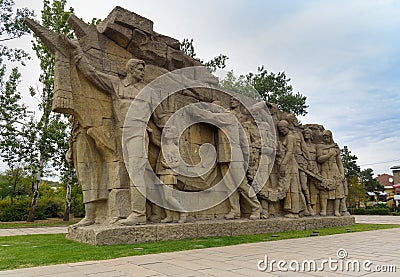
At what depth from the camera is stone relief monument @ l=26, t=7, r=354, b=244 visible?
7.93m

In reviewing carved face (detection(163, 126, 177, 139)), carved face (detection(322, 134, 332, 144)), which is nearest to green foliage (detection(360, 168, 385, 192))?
carved face (detection(322, 134, 332, 144))

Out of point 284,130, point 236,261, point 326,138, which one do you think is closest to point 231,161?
point 284,130

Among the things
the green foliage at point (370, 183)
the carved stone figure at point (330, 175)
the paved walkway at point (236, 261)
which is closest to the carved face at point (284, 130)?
the carved stone figure at point (330, 175)

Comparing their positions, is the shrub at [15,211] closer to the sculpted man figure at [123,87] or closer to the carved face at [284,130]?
the sculpted man figure at [123,87]

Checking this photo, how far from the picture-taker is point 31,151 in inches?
682

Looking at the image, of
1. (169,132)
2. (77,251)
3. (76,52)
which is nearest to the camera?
(77,251)

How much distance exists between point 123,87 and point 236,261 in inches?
191

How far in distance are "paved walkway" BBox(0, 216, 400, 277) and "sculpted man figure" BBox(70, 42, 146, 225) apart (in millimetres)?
1878

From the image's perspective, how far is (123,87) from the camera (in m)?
8.48

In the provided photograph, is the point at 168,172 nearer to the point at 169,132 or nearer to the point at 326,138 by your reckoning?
the point at 169,132

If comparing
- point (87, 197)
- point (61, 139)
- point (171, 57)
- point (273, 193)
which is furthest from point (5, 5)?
point (273, 193)

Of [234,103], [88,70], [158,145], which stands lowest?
[158,145]

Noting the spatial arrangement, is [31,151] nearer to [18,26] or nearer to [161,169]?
[18,26]

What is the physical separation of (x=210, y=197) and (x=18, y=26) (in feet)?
42.1
